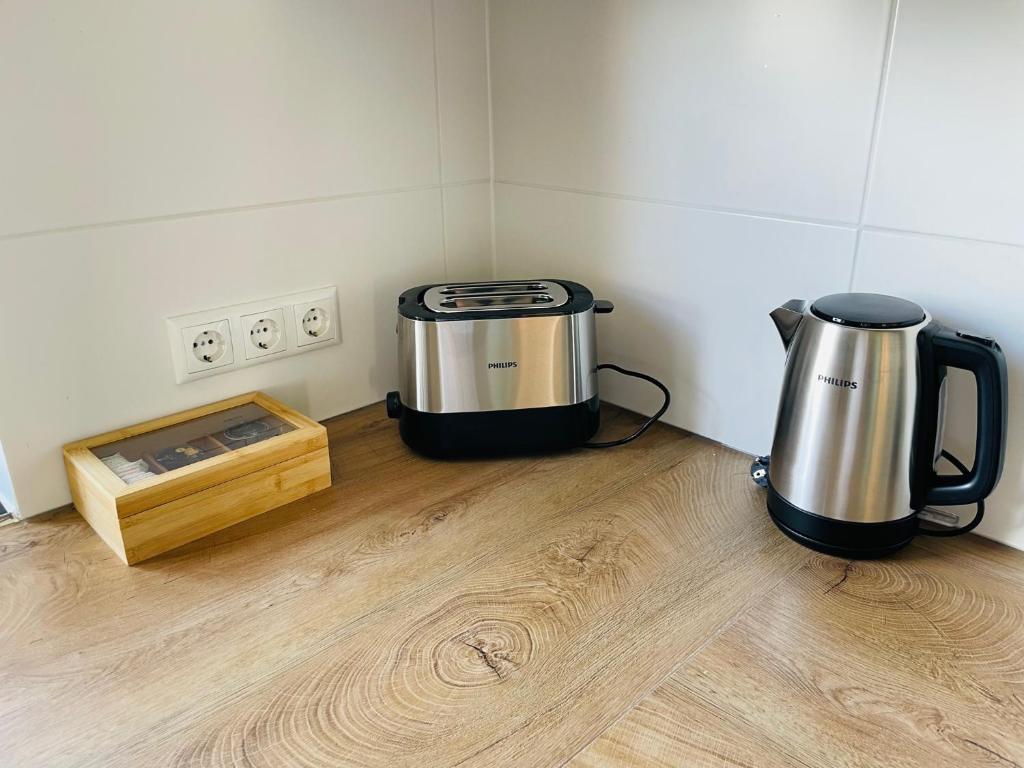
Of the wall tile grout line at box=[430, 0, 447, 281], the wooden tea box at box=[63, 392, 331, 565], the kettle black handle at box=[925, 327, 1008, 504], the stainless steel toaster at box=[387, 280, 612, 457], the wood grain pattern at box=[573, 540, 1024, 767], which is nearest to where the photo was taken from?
the wood grain pattern at box=[573, 540, 1024, 767]

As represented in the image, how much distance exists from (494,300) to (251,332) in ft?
0.96

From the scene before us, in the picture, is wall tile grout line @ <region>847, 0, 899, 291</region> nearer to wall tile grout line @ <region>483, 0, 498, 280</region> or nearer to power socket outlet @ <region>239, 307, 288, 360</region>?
wall tile grout line @ <region>483, 0, 498, 280</region>

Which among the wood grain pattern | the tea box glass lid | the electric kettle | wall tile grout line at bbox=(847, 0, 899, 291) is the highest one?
wall tile grout line at bbox=(847, 0, 899, 291)

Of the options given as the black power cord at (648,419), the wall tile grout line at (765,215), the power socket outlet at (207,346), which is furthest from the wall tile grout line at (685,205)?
the power socket outlet at (207,346)

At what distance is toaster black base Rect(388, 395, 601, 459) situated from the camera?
0.95 m

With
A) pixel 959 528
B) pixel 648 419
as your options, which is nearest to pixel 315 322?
pixel 648 419

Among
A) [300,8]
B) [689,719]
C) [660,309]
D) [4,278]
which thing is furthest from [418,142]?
[689,719]

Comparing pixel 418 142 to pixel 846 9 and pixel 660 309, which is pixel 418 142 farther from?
pixel 846 9

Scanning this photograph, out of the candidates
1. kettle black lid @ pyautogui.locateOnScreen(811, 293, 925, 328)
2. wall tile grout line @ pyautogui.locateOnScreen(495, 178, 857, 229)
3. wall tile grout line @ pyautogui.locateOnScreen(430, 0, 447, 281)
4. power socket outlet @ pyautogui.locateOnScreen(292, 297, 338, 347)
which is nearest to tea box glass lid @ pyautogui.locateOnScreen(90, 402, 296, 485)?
power socket outlet @ pyautogui.locateOnScreen(292, 297, 338, 347)

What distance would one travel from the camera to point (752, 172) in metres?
0.88

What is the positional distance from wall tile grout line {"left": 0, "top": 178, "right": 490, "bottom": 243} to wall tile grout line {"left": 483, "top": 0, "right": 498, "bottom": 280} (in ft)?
0.10

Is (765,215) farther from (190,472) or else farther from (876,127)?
(190,472)

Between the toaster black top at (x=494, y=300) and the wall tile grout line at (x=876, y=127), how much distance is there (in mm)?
288

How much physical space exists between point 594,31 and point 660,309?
0.35 metres
